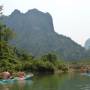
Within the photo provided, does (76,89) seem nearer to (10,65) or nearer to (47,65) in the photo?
(10,65)

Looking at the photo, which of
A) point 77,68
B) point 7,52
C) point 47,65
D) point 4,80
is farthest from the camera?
point 77,68

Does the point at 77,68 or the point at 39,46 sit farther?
the point at 39,46

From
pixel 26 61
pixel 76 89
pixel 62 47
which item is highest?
pixel 62 47

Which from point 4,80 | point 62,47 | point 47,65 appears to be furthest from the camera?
point 62,47

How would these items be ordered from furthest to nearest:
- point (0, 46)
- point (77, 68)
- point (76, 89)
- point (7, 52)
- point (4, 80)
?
point (77, 68) < point (7, 52) < point (0, 46) < point (4, 80) < point (76, 89)

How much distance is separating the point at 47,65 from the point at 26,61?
5100mm

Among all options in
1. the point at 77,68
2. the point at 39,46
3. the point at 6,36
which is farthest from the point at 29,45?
the point at 6,36

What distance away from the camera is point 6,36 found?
6128 centimetres

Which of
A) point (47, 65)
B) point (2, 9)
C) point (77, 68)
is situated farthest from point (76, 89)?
point (77, 68)

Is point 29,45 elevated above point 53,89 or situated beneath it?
elevated above

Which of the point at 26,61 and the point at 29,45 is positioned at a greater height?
the point at 29,45

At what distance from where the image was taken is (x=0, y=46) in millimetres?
53375

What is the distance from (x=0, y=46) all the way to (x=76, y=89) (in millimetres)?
22504

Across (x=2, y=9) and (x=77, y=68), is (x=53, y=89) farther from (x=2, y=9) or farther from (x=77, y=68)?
(x=77, y=68)
